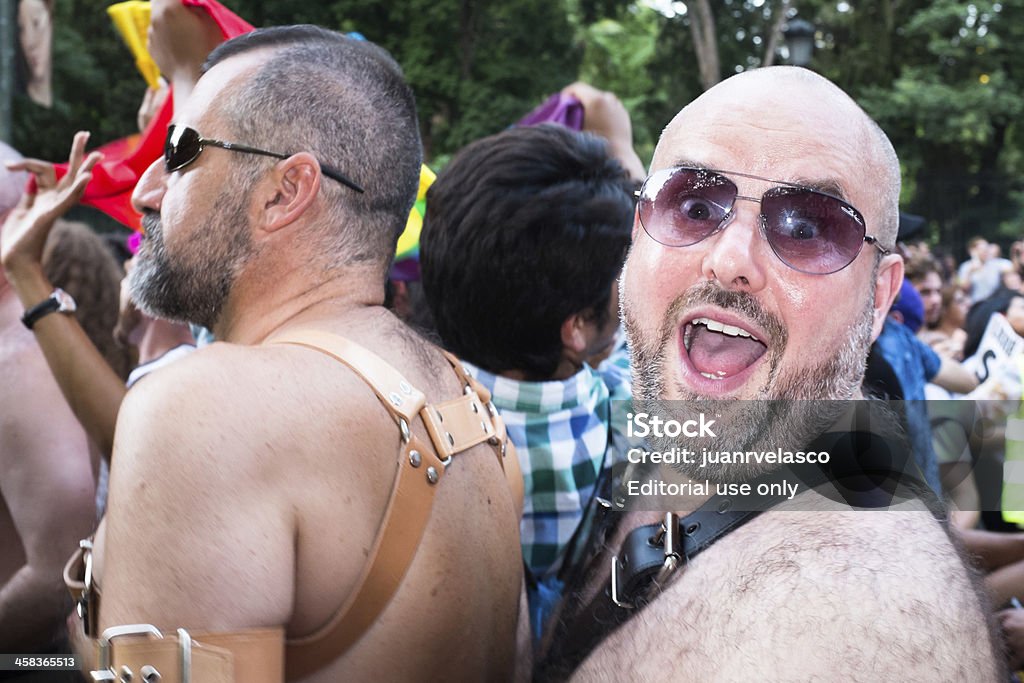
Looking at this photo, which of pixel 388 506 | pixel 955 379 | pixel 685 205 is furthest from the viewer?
pixel 955 379

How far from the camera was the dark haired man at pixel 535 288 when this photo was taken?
2660 millimetres

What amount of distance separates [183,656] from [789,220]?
130 centimetres

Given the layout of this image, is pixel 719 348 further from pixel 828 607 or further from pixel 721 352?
pixel 828 607

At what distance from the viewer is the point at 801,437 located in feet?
5.58

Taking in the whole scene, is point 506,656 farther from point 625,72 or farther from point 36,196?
point 625,72

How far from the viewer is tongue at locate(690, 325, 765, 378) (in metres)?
1.79

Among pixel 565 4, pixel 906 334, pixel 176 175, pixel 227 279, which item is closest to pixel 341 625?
pixel 227 279

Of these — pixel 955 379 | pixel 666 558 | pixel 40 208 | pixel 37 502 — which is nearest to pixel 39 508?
pixel 37 502

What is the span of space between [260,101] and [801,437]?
1.32 meters

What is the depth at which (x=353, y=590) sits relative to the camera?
163 cm

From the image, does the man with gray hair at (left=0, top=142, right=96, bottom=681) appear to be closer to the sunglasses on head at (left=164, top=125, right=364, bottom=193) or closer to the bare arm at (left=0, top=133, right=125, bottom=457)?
the bare arm at (left=0, top=133, right=125, bottom=457)

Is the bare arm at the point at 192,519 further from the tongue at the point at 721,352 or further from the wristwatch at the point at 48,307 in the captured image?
the wristwatch at the point at 48,307

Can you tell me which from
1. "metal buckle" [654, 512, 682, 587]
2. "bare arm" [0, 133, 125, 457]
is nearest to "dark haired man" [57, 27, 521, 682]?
"metal buckle" [654, 512, 682, 587]

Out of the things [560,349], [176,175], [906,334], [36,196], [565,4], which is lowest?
[565,4]
